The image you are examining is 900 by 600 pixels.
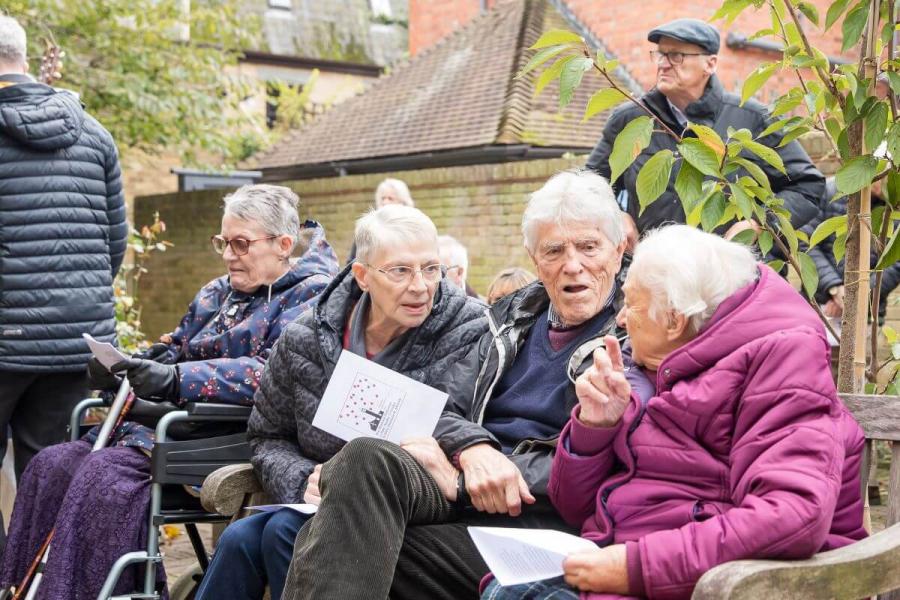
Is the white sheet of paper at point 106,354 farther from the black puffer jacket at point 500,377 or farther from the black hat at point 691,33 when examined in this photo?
the black hat at point 691,33

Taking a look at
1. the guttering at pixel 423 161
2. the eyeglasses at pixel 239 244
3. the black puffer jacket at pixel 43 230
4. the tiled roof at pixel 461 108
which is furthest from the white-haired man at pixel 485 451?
the tiled roof at pixel 461 108

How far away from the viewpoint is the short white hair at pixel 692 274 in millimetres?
2691

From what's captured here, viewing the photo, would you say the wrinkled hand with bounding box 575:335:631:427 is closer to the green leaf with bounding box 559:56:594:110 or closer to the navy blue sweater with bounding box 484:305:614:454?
the navy blue sweater with bounding box 484:305:614:454

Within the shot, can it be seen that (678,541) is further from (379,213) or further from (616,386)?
(379,213)

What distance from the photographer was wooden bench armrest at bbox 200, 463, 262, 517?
3.63m

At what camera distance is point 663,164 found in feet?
9.84

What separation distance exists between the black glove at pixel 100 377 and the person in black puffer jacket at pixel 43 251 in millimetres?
642

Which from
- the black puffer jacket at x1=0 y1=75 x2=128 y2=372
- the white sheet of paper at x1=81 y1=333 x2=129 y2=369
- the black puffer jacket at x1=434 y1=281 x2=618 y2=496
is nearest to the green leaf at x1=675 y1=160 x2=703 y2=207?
the black puffer jacket at x1=434 y1=281 x2=618 y2=496

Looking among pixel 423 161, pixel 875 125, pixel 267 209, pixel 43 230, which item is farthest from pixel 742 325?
pixel 423 161

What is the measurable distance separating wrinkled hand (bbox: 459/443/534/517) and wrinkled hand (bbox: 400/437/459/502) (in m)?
0.05

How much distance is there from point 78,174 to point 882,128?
11.2 ft

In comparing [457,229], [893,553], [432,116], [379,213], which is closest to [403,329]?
[379,213]

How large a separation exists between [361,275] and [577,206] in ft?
2.55

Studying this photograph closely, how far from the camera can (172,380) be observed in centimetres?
417
